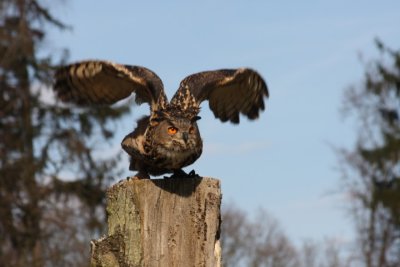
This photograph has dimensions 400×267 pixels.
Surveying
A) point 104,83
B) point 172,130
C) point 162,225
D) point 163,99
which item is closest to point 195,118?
point 172,130

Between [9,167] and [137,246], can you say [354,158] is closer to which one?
[9,167]

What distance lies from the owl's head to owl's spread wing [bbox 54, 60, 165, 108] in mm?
408

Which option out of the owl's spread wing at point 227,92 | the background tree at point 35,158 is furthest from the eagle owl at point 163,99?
the background tree at point 35,158

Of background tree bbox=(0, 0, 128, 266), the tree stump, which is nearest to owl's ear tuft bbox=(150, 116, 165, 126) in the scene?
the tree stump

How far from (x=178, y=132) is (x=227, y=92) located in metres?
1.54

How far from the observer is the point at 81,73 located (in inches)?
325

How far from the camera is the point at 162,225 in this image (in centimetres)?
585

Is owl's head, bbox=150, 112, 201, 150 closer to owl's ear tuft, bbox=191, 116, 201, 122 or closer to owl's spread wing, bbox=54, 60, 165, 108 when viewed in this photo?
owl's ear tuft, bbox=191, 116, 201, 122

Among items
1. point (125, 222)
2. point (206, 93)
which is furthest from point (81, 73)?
point (125, 222)

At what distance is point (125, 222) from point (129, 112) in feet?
78.6

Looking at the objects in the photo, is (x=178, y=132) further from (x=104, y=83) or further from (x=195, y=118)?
(x=104, y=83)

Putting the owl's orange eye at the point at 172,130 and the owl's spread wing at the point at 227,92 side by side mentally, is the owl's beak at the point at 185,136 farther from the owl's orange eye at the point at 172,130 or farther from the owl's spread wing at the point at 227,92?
the owl's spread wing at the point at 227,92

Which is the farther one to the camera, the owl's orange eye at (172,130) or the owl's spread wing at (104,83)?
the owl's spread wing at (104,83)

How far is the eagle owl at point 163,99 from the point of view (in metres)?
7.23
